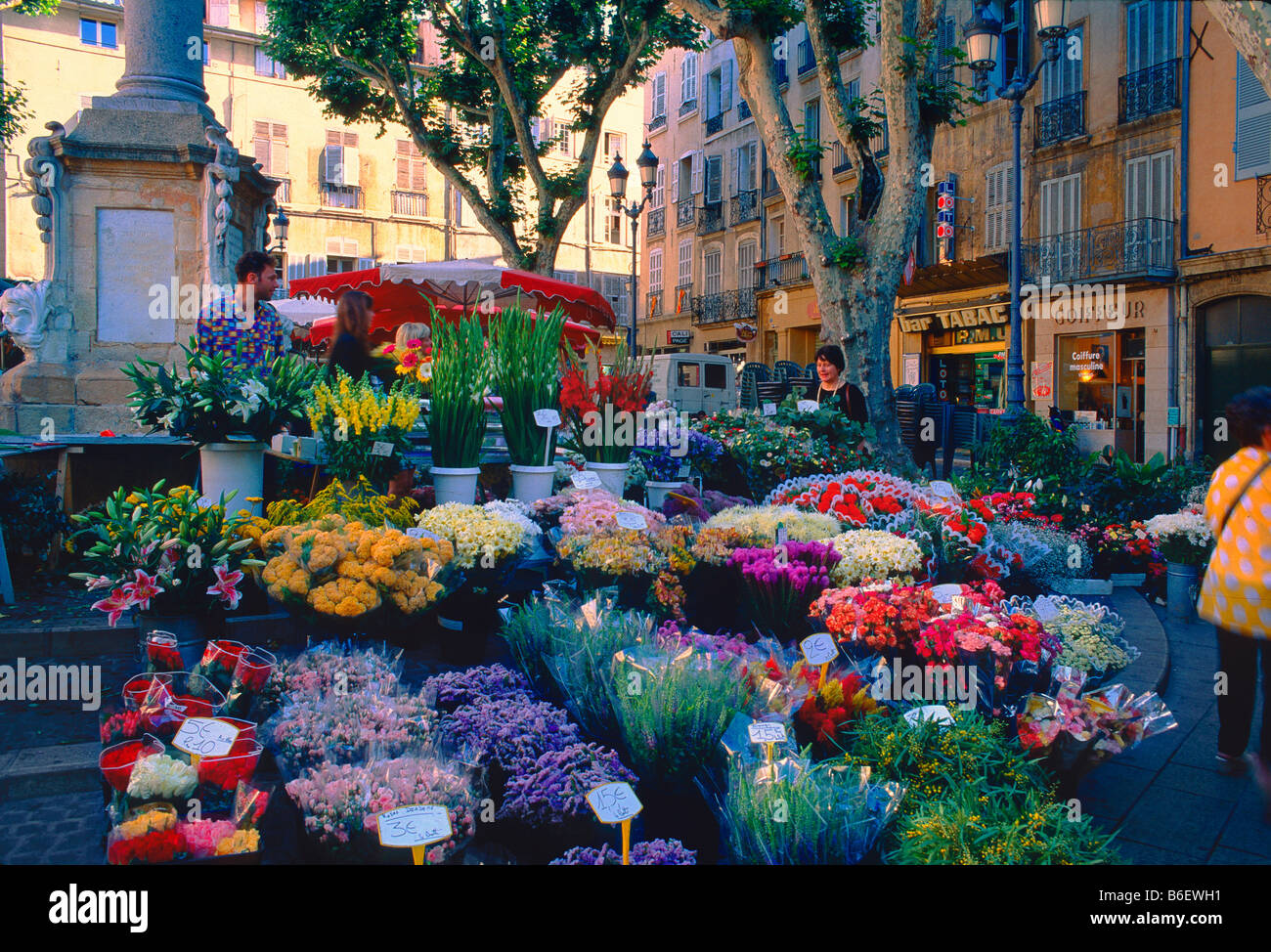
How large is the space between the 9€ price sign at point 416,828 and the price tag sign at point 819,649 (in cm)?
144

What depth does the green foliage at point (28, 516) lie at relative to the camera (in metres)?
4.84

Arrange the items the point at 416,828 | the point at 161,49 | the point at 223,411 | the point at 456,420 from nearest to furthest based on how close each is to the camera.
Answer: the point at 416,828
the point at 223,411
the point at 456,420
the point at 161,49

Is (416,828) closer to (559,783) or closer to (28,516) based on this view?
(559,783)

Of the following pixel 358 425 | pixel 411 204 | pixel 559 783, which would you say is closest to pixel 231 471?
pixel 358 425

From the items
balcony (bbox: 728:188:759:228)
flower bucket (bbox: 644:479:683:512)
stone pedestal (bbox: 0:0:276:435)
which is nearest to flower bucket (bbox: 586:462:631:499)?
flower bucket (bbox: 644:479:683:512)

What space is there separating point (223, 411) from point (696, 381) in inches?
682

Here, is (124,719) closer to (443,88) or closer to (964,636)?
(964,636)

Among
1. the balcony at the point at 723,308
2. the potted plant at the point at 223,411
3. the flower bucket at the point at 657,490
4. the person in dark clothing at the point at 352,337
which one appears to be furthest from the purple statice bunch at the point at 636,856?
the balcony at the point at 723,308

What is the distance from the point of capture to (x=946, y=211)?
2275cm

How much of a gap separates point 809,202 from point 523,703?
7970 millimetres

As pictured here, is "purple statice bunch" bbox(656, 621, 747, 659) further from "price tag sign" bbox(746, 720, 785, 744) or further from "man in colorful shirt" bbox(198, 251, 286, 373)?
"man in colorful shirt" bbox(198, 251, 286, 373)

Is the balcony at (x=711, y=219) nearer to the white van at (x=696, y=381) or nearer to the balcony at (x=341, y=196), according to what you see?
the balcony at (x=341, y=196)

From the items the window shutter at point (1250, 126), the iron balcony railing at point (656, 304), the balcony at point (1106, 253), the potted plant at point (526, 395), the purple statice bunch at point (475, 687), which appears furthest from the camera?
the iron balcony railing at point (656, 304)

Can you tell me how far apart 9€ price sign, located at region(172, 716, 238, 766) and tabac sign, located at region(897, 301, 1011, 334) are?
20192mm
